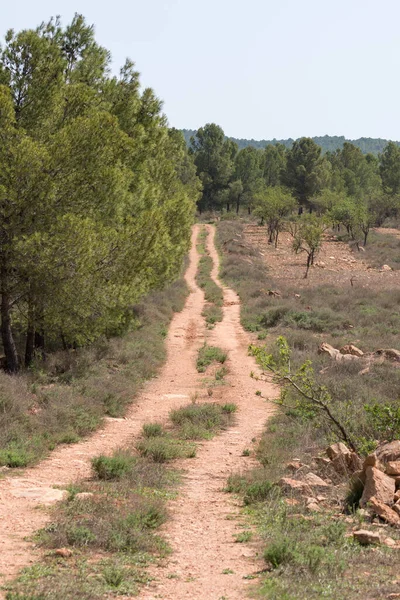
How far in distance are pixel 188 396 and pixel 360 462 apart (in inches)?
296

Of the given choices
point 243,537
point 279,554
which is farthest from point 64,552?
point 279,554

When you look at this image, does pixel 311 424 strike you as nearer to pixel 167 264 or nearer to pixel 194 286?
pixel 167 264

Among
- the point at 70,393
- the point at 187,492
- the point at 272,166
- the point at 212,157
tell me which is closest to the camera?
the point at 187,492

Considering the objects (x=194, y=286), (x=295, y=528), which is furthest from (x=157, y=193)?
(x=194, y=286)

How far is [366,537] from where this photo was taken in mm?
6418

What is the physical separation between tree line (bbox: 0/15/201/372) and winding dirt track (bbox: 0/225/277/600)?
2.96m

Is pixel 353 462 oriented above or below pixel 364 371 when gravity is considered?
above

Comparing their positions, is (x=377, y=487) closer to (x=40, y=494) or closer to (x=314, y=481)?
(x=314, y=481)

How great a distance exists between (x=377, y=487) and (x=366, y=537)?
1213 millimetres

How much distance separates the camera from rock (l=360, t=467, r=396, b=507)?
24.6ft

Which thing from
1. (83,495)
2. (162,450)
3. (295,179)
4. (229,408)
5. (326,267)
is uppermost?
(295,179)

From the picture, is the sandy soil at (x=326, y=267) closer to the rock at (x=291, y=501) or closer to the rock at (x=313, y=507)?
the rock at (x=291, y=501)

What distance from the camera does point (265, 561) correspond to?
20.2 feet

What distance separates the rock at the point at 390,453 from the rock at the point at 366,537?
93.9 inches
